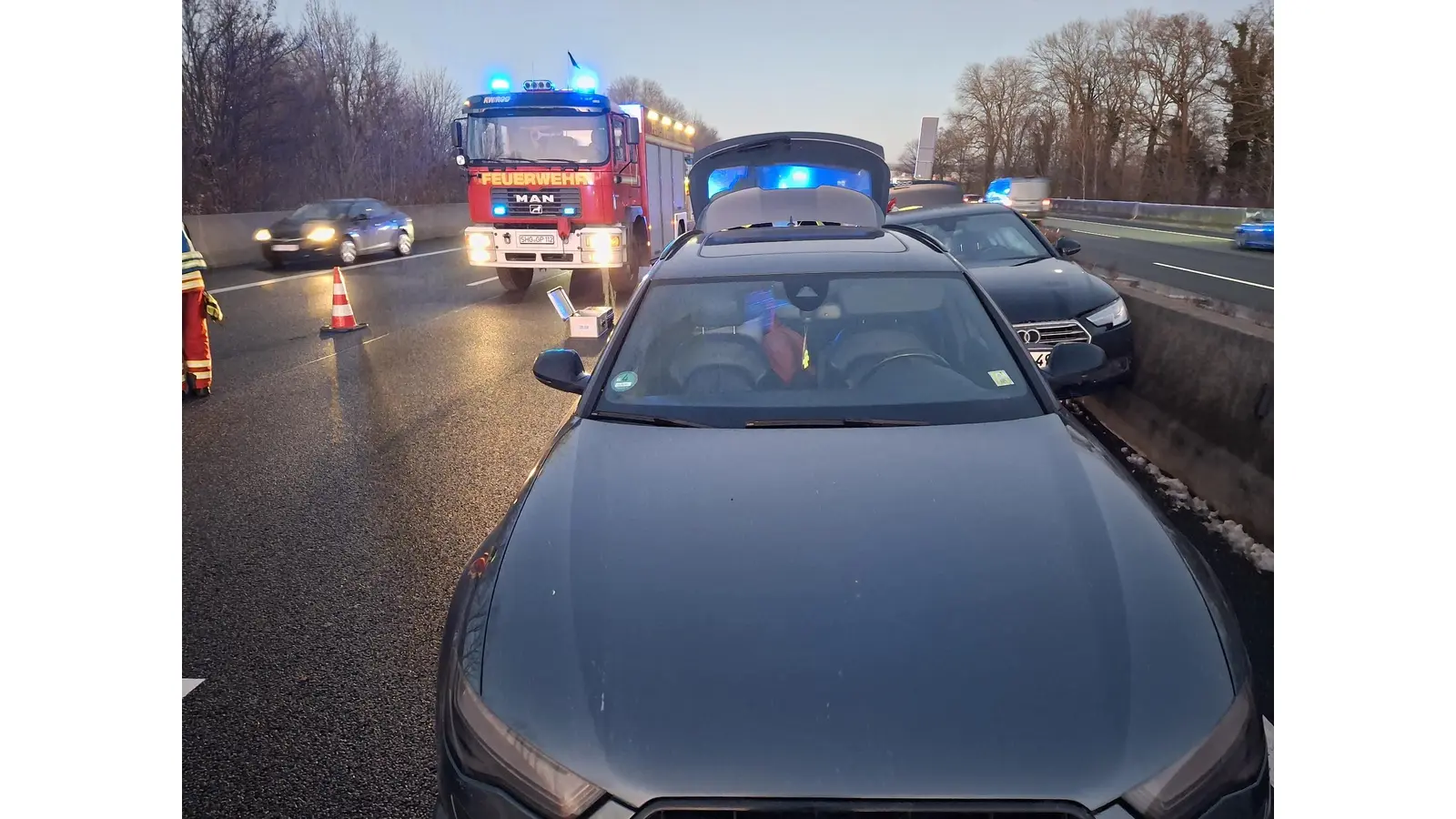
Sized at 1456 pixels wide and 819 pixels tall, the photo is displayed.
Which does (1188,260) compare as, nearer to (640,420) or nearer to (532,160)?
(532,160)

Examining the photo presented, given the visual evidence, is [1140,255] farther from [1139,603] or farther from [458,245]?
[1139,603]

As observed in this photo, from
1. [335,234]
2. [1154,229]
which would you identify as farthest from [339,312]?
[1154,229]

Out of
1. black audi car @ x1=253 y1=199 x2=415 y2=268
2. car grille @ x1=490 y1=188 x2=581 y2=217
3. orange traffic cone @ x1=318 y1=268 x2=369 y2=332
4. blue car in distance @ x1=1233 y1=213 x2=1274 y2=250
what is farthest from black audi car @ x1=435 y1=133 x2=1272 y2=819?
blue car in distance @ x1=1233 y1=213 x2=1274 y2=250

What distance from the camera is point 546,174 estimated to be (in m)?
15.8

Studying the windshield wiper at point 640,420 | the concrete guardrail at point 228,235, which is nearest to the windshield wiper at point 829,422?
the windshield wiper at point 640,420

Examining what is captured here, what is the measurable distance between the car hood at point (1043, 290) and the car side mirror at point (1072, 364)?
3.56 m

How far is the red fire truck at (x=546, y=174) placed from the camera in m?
15.6

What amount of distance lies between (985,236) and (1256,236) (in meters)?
20.6

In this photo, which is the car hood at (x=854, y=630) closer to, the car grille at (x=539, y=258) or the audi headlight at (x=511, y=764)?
the audi headlight at (x=511, y=764)

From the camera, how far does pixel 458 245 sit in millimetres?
32719

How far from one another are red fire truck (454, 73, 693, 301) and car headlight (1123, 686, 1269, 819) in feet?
46.9

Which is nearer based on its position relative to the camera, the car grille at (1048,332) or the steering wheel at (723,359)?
the steering wheel at (723,359)

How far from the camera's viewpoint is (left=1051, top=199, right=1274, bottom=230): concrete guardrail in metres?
32.2

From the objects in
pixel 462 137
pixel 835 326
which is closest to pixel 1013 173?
pixel 462 137
